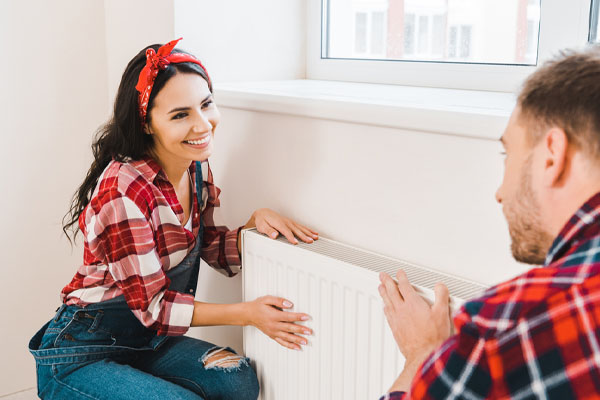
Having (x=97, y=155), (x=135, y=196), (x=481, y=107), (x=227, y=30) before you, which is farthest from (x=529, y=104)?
(x=227, y=30)

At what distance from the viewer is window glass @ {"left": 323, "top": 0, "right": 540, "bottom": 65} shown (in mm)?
1290

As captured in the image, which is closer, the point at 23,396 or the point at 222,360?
the point at 222,360

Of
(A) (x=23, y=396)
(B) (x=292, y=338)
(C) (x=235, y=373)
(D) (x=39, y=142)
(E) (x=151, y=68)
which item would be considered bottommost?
(A) (x=23, y=396)

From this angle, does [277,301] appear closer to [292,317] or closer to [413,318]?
[292,317]

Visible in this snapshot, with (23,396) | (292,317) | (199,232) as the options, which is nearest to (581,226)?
(292,317)

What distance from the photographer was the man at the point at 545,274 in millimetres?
540

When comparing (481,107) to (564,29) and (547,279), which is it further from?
(547,279)

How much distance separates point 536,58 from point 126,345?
97cm

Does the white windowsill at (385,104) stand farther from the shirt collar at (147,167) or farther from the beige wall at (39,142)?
the beige wall at (39,142)

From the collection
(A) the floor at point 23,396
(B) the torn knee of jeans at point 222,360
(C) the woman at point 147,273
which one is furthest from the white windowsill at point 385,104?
(A) the floor at point 23,396

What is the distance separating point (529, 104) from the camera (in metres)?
0.66

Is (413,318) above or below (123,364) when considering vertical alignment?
above

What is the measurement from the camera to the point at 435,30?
1.45 metres

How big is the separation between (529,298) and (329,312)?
604mm
